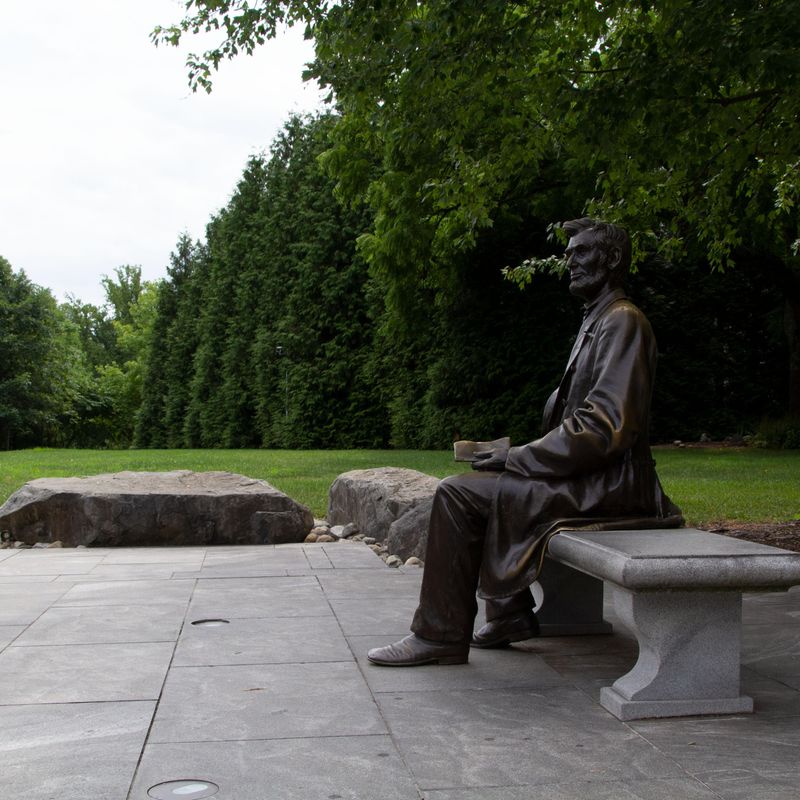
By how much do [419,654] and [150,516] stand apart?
16.7 ft

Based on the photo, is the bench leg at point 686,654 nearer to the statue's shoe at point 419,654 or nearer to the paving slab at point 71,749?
the statue's shoe at point 419,654

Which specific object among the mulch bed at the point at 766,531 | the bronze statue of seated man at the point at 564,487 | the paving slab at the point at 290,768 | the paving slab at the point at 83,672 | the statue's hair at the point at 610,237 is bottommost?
the mulch bed at the point at 766,531

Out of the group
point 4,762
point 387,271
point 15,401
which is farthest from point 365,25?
point 15,401

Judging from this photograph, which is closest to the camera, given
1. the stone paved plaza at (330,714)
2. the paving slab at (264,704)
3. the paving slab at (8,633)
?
the stone paved plaza at (330,714)

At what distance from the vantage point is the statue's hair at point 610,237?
4.83 meters

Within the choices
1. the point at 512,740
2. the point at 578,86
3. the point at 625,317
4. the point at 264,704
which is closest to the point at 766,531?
the point at 578,86

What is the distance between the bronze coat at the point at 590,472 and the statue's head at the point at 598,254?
0.22 metres

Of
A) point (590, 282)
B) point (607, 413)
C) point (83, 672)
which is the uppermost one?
point (590, 282)

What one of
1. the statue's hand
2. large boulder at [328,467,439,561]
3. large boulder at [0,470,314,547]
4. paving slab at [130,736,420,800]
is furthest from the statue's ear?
large boulder at [0,470,314,547]

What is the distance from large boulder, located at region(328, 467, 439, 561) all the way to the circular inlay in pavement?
4.31 meters

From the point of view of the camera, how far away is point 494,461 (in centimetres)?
467

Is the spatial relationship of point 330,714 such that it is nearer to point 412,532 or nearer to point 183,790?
point 183,790

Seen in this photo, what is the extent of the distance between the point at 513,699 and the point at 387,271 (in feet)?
59.4

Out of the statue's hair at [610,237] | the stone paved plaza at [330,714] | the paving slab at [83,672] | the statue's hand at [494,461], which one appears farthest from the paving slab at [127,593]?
the statue's hair at [610,237]
